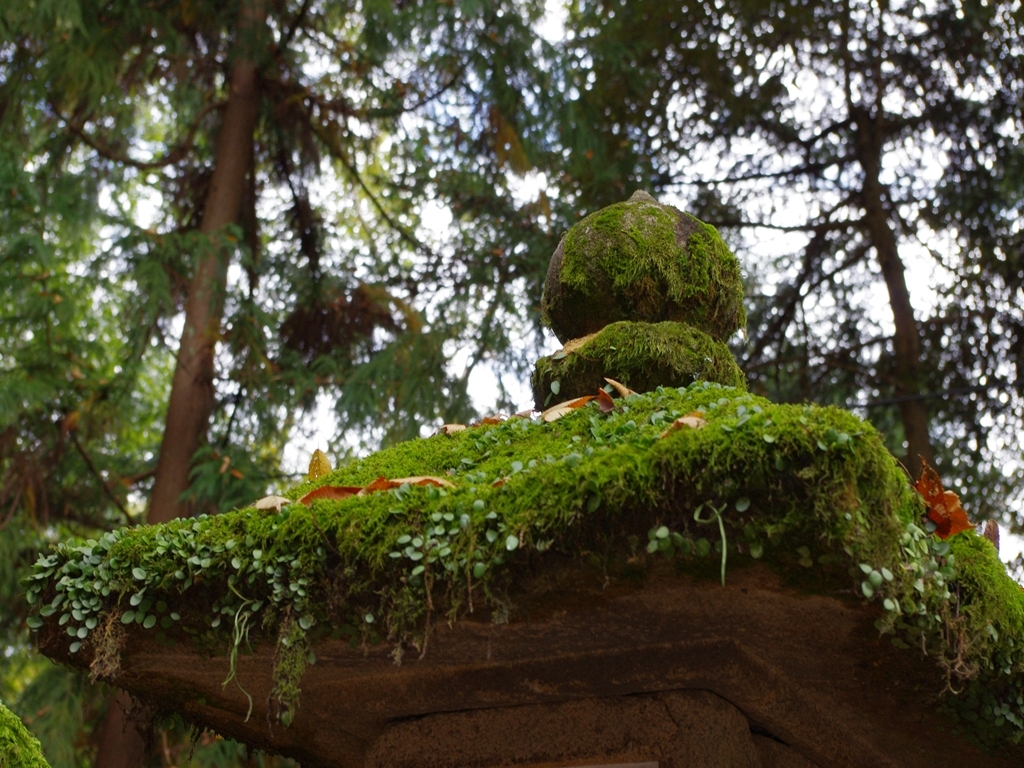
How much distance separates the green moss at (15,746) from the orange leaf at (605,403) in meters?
1.57

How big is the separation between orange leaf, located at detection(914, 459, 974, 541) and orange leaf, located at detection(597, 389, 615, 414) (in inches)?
27.5

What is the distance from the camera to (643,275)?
289 centimetres

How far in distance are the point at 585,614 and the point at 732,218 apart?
7.48m

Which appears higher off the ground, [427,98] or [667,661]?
[427,98]

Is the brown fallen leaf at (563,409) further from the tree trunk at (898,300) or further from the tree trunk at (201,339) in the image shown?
the tree trunk at (898,300)

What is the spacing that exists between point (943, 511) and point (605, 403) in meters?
0.77

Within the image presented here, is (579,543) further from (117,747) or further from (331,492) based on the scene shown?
(117,747)

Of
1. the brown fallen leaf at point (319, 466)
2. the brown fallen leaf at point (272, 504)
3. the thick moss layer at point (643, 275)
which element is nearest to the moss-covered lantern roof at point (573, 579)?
the brown fallen leaf at point (272, 504)

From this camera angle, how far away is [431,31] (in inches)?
331

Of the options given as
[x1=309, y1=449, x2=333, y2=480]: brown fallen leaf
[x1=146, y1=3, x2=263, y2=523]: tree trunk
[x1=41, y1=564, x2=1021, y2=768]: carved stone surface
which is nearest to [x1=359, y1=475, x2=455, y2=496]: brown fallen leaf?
[x1=41, y1=564, x2=1021, y2=768]: carved stone surface

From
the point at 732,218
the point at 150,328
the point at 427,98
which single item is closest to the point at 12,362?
the point at 150,328

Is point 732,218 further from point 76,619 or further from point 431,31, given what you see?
point 76,619

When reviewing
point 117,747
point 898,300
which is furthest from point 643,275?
point 898,300

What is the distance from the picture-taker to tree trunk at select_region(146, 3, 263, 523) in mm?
7441
